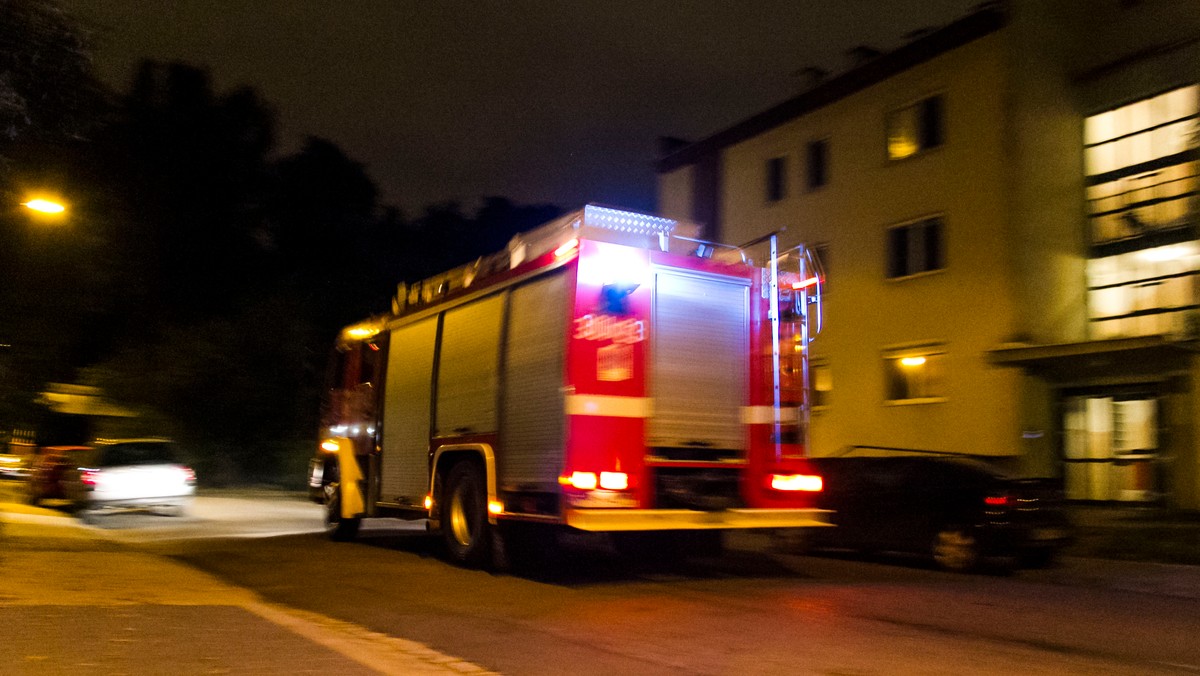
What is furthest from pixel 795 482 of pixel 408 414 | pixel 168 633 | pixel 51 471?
pixel 51 471

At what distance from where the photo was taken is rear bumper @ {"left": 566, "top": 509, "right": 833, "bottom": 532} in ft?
30.2

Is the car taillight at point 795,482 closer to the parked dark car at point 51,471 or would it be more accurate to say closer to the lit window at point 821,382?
the lit window at point 821,382

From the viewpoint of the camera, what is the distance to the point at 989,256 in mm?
19844

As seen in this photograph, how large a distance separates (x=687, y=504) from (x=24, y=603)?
552 centimetres

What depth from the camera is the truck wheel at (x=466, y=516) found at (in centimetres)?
1100

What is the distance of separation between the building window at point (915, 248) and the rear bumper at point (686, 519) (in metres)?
11.8

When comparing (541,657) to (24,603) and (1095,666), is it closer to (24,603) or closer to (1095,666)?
(1095,666)

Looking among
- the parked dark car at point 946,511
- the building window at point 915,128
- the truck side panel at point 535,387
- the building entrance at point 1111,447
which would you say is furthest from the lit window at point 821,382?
the truck side panel at point 535,387

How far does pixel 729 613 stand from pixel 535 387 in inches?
111

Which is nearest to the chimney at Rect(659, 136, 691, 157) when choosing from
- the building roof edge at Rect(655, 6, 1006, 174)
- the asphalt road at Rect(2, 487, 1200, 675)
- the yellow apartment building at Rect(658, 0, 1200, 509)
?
the building roof edge at Rect(655, 6, 1006, 174)

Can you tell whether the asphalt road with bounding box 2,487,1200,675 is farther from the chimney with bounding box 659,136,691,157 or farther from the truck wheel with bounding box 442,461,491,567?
the chimney with bounding box 659,136,691,157

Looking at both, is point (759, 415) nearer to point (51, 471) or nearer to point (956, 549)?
point (956, 549)

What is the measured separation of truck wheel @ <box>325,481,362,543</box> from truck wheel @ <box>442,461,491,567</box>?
3204 mm

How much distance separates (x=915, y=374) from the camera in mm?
21672
